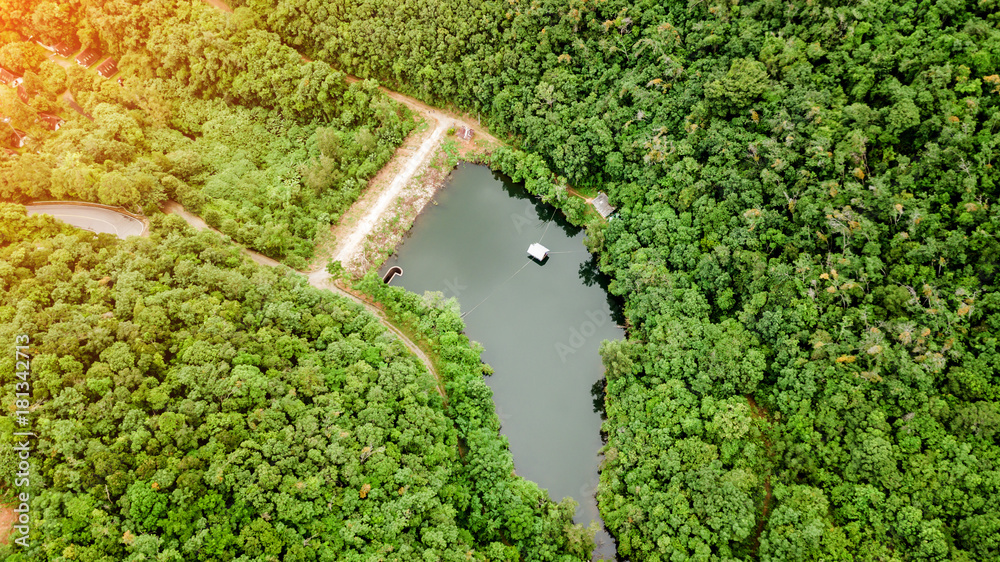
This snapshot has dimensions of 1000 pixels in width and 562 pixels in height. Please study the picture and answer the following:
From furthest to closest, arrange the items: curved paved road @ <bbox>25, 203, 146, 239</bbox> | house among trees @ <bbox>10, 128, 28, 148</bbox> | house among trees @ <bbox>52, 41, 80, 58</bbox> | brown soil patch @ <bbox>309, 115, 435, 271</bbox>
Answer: house among trees @ <bbox>52, 41, 80, 58</bbox>, brown soil patch @ <bbox>309, 115, 435, 271</bbox>, house among trees @ <bbox>10, 128, 28, 148</bbox>, curved paved road @ <bbox>25, 203, 146, 239</bbox>

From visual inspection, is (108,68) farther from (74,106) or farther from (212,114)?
(212,114)

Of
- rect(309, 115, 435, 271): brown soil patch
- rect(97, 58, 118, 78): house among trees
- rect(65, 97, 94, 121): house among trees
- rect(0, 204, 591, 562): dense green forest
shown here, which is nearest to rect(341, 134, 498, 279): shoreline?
rect(309, 115, 435, 271): brown soil patch

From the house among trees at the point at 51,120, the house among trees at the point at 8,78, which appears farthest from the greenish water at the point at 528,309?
the house among trees at the point at 8,78

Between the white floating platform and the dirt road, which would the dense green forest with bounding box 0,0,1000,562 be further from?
the white floating platform

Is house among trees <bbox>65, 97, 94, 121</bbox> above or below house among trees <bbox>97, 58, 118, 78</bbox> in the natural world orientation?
below

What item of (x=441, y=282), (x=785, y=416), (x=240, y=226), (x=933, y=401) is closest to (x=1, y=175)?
(x=240, y=226)

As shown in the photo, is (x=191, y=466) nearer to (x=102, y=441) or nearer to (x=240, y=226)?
(x=102, y=441)

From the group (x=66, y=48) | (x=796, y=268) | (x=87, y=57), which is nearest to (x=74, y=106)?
(x=87, y=57)
